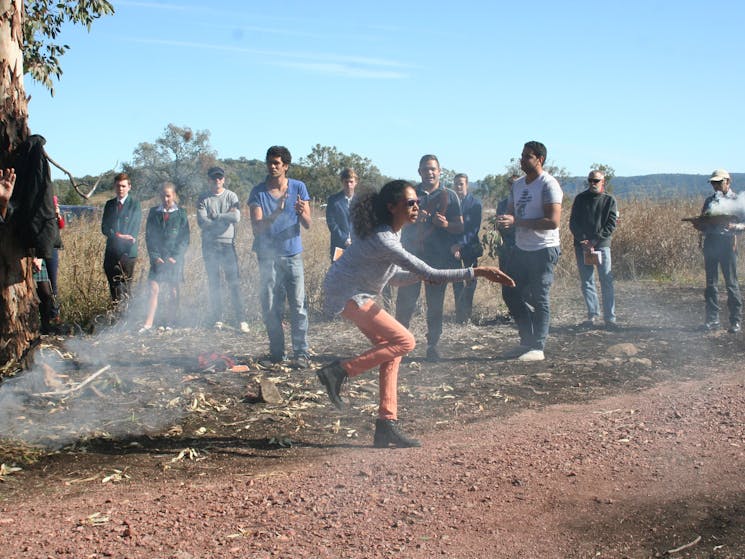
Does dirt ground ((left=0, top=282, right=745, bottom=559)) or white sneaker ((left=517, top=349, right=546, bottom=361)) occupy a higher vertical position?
white sneaker ((left=517, top=349, right=546, bottom=361))

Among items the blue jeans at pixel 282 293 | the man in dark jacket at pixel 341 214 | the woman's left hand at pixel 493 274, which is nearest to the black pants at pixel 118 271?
the man in dark jacket at pixel 341 214

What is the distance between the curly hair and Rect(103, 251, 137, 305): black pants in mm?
5198

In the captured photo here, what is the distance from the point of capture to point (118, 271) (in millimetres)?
9938

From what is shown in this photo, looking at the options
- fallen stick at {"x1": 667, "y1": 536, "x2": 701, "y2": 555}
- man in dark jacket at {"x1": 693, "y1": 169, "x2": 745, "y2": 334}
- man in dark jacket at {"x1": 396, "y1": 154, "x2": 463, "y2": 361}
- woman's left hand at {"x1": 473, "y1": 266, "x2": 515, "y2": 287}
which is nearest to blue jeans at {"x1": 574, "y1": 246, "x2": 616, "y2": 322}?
man in dark jacket at {"x1": 693, "y1": 169, "x2": 745, "y2": 334}

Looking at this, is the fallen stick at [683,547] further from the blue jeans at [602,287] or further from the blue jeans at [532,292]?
the blue jeans at [602,287]

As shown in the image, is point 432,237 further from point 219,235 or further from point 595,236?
point 219,235

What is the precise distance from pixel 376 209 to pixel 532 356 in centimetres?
361

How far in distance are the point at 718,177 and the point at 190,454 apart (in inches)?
304

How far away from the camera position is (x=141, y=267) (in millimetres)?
11266

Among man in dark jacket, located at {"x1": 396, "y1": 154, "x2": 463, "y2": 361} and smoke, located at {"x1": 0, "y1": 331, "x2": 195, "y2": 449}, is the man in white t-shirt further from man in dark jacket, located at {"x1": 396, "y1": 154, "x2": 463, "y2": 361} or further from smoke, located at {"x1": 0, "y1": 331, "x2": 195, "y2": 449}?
smoke, located at {"x1": 0, "y1": 331, "x2": 195, "y2": 449}

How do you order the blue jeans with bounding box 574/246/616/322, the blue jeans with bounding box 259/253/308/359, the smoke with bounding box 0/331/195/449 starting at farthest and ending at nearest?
the blue jeans with bounding box 574/246/616/322
the blue jeans with bounding box 259/253/308/359
the smoke with bounding box 0/331/195/449

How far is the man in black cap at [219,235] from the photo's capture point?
10.2 meters

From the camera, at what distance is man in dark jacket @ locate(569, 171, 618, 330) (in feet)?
33.6

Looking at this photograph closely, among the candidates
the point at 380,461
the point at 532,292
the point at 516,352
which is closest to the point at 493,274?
the point at 380,461
